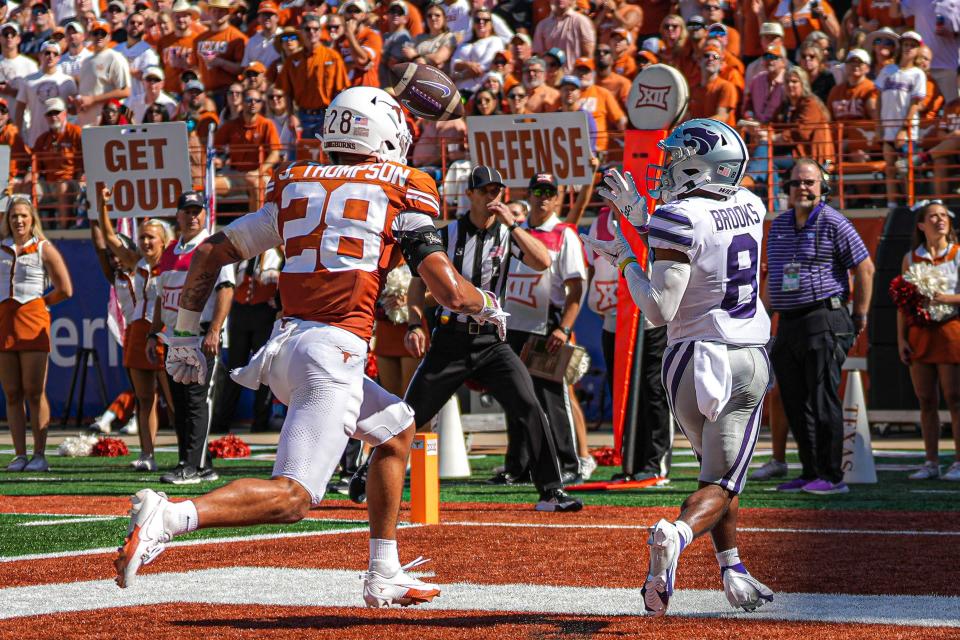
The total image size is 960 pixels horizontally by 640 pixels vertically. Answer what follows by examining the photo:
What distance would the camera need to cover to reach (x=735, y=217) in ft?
19.3

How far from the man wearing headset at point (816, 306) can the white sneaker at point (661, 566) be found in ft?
17.8

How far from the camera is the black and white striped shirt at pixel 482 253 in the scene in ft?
32.7

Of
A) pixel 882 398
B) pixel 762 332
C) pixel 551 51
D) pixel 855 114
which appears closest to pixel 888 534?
pixel 762 332

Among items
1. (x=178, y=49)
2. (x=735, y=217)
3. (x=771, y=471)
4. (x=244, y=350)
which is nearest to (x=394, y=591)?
(x=735, y=217)

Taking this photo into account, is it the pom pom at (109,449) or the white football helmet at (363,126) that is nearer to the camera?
the white football helmet at (363,126)

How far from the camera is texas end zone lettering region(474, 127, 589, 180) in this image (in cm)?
1493

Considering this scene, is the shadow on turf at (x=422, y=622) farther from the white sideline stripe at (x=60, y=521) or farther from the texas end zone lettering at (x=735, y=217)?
the white sideline stripe at (x=60, y=521)

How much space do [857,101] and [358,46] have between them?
19.4ft

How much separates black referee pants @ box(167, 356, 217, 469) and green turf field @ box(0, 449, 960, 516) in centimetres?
29

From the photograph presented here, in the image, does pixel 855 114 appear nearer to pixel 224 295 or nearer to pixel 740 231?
pixel 224 295

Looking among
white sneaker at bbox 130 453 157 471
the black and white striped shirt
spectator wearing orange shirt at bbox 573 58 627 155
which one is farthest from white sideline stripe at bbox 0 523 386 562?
spectator wearing orange shirt at bbox 573 58 627 155

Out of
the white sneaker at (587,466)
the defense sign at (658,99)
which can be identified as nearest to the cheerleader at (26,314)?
the white sneaker at (587,466)

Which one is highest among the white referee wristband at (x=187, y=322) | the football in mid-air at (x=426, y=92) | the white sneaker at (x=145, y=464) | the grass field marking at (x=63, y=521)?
the football in mid-air at (x=426, y=92)

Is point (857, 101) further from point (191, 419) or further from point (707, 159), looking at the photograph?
point (707, 159)
